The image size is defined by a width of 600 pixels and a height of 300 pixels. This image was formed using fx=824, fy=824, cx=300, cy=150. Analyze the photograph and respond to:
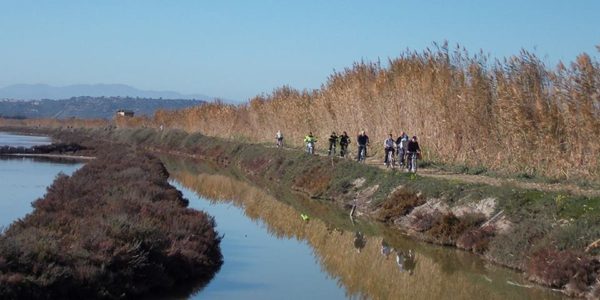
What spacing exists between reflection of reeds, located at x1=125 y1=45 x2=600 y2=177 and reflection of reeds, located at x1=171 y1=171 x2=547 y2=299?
6.06m

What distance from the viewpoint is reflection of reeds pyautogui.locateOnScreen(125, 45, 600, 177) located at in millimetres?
23094

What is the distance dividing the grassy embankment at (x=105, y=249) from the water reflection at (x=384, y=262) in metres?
2.38

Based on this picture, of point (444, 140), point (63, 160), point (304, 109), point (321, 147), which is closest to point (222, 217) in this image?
point (444, 140)

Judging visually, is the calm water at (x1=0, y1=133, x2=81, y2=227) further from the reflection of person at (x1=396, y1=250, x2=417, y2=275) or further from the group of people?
the group of people

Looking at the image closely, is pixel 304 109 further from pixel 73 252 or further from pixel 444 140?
pixel 73 252

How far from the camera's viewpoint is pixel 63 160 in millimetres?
55812

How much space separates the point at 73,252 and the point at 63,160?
4377 centimetres

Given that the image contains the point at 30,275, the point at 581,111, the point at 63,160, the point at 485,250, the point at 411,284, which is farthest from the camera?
the point at 63,160


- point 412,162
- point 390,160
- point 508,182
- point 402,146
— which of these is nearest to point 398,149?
point 390,160

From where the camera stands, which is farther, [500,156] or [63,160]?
[63,160]

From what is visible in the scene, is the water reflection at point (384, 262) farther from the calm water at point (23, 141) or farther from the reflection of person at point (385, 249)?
the calm water at point (23, 141)

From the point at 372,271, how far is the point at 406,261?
62.4 inches

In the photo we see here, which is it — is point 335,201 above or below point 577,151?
below

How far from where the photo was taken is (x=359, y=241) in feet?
74.4
